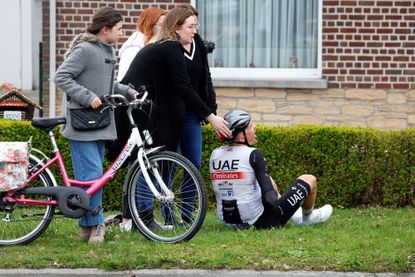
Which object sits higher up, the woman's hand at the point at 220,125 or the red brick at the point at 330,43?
the red brick at the point at 330,43

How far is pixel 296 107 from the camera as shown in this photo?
40.5 feet

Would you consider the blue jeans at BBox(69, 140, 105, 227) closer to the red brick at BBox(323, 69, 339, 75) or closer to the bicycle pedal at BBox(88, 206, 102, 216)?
the bicycle pedal at BBox(88, 206, 102, 216)

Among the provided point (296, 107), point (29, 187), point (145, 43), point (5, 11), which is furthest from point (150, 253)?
point (5, 11)

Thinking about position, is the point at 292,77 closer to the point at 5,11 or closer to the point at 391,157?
the point at 391,157

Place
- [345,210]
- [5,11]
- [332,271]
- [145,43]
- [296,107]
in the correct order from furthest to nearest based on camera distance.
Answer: [5,11]
[296,107]
[345,210]
[145,43]
[332,271]

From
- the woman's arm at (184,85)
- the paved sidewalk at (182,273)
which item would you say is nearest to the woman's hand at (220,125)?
the woman's arm at (184,85)

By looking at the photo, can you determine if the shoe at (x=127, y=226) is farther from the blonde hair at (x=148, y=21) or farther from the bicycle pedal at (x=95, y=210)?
the blonde hair at (x=148, y=21)

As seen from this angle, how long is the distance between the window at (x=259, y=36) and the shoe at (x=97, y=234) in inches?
187

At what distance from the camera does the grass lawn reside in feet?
24.0

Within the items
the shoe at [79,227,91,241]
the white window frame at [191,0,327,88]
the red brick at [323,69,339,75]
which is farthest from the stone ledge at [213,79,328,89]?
the shoe at [79,227,91,241]

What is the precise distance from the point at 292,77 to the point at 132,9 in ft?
6.70

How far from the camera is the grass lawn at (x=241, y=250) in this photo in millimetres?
7320

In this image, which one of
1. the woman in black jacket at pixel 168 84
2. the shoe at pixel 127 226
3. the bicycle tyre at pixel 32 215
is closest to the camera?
the bicycle tyre at pixel 32 215

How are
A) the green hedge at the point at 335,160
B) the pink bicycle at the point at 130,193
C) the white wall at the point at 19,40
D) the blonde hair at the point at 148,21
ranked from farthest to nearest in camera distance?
the white wall at the point at 19,40, the green hedge at the point at 335,160, the blonde hair at the point at 148,21, the pink bicycle at the point at 130,193
